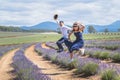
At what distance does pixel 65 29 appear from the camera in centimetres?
1809

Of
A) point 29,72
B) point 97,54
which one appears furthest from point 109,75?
point 97,54

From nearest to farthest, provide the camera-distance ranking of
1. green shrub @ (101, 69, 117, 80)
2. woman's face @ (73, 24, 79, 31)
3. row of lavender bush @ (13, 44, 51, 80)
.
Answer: row of lavender bush @ (13, 44, 51, 80) < green shrub @ (101, 69, 117, 80) < woman's face @ (73, 24, 79, 31)

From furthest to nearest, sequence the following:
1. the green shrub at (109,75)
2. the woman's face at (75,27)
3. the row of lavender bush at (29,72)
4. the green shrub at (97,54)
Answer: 1. the green shrub at (97,54)
2. the woman's face at (75,27)
3. the green shrub at (109,75)
4. the row of lavender bush at (29,72)

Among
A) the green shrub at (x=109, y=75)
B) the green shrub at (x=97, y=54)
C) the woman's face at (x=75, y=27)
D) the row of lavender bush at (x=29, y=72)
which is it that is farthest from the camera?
the green shrub at (x=97, y=54)

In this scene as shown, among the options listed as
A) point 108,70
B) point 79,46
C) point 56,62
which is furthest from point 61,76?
point 56,62

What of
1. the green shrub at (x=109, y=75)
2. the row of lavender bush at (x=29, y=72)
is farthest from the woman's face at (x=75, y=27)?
the green shrub at (x=109, y=75)

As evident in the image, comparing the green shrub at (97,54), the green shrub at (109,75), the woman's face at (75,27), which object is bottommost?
the green shrub at (97,54)

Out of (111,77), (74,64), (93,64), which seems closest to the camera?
(111,77)

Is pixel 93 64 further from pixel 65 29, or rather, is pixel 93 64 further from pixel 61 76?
pixel 65 29

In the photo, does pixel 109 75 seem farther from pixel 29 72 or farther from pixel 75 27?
pixel 75 27

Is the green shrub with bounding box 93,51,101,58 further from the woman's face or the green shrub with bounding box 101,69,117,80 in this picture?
the green shrub with bounding box 101,69,117,80

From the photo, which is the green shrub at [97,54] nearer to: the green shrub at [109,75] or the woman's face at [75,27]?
the woman's face at [75,27]

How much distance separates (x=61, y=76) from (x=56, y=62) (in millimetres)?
6041

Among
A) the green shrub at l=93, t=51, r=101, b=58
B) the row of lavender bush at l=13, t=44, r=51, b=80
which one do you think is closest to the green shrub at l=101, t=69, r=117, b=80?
the row of lavender bush at l=13, t=44, r=51, b=80
